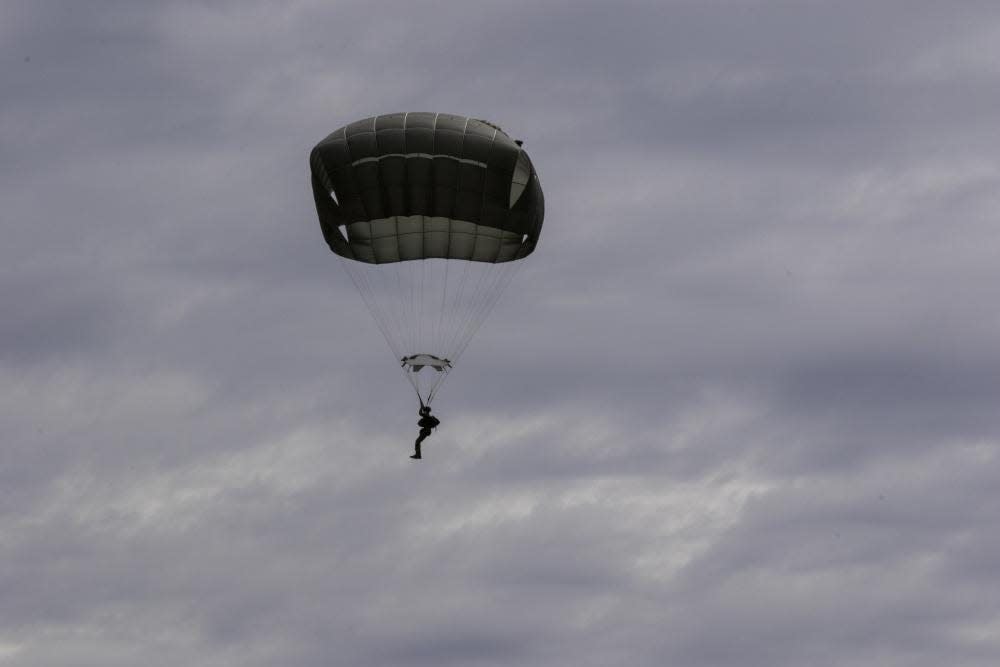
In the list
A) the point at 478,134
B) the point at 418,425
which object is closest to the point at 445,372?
the point at 418,425

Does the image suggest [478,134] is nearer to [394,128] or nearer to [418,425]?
[394,128]

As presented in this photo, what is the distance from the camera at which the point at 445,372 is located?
314ft

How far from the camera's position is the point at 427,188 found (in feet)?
318

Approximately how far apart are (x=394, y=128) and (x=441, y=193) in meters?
2.65

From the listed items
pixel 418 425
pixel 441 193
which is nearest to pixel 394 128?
pixel 441 193

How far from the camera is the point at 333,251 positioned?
328 feet

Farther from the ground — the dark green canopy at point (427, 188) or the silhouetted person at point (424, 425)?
the dark green canopy at point (427, 188)

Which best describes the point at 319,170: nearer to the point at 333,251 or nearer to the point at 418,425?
the point at 333,251

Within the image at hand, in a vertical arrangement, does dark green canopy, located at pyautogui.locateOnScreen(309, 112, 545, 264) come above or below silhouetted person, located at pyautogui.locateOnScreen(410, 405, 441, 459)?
above

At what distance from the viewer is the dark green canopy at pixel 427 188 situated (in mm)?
96562

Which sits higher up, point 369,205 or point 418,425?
point 369,205

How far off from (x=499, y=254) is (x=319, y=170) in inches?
263

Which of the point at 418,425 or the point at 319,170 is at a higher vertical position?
the point at 319,170

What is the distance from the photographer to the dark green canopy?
3802 inches
